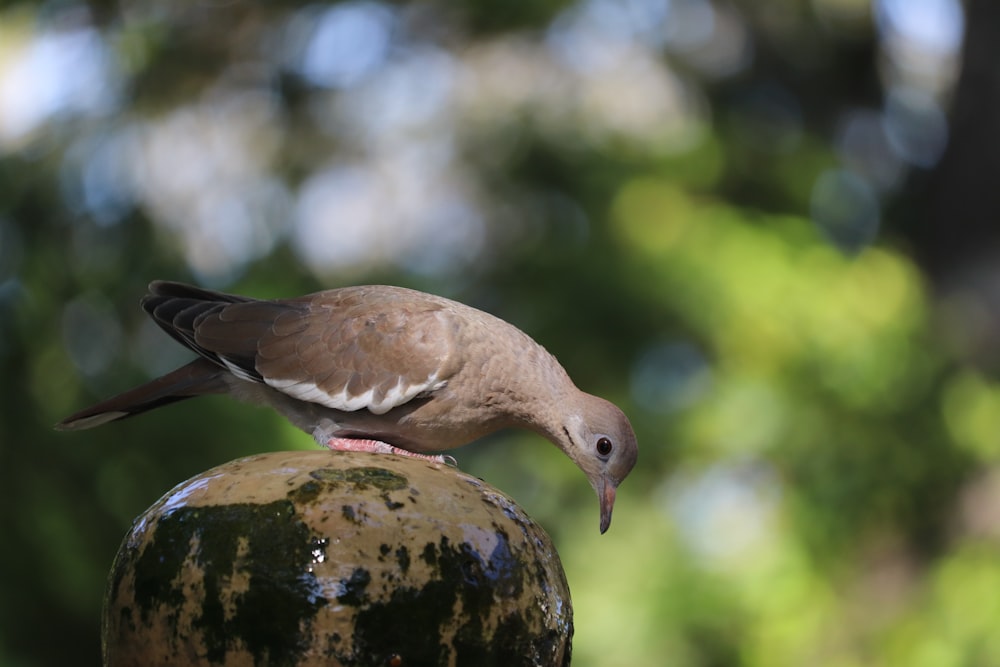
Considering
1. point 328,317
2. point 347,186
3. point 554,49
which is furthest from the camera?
point 347,186

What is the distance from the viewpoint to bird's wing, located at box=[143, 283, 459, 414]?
146 inches

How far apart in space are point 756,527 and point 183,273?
4254mm

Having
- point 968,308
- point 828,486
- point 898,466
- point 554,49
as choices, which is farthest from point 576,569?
point 554,49

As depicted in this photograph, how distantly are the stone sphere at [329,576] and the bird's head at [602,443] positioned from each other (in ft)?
4.19

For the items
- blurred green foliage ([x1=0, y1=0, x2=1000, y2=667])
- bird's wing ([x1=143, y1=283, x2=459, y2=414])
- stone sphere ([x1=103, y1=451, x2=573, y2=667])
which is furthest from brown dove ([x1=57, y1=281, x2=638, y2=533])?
blurred green foliage ([x1=0, y1=0, x2=1000, y2=667])

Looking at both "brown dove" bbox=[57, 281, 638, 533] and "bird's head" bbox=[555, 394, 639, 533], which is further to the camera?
"bird's head" bbox=[555, 394, 639, 533]

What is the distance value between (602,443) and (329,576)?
166 centimetres

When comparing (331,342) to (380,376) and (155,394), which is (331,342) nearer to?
(380,376)

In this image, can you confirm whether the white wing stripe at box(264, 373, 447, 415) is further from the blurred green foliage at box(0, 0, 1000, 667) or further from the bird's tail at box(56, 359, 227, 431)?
the blurred green foliage at box(0, 0, 1000, 667)

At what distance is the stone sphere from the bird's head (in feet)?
4.19

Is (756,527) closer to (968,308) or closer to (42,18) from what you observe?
(968,308)

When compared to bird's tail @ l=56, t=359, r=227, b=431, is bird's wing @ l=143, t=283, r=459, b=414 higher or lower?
higher

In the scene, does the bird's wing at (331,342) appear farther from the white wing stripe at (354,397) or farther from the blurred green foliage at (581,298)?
the blurred green foliage at (581,298)

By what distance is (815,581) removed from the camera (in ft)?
26.8
